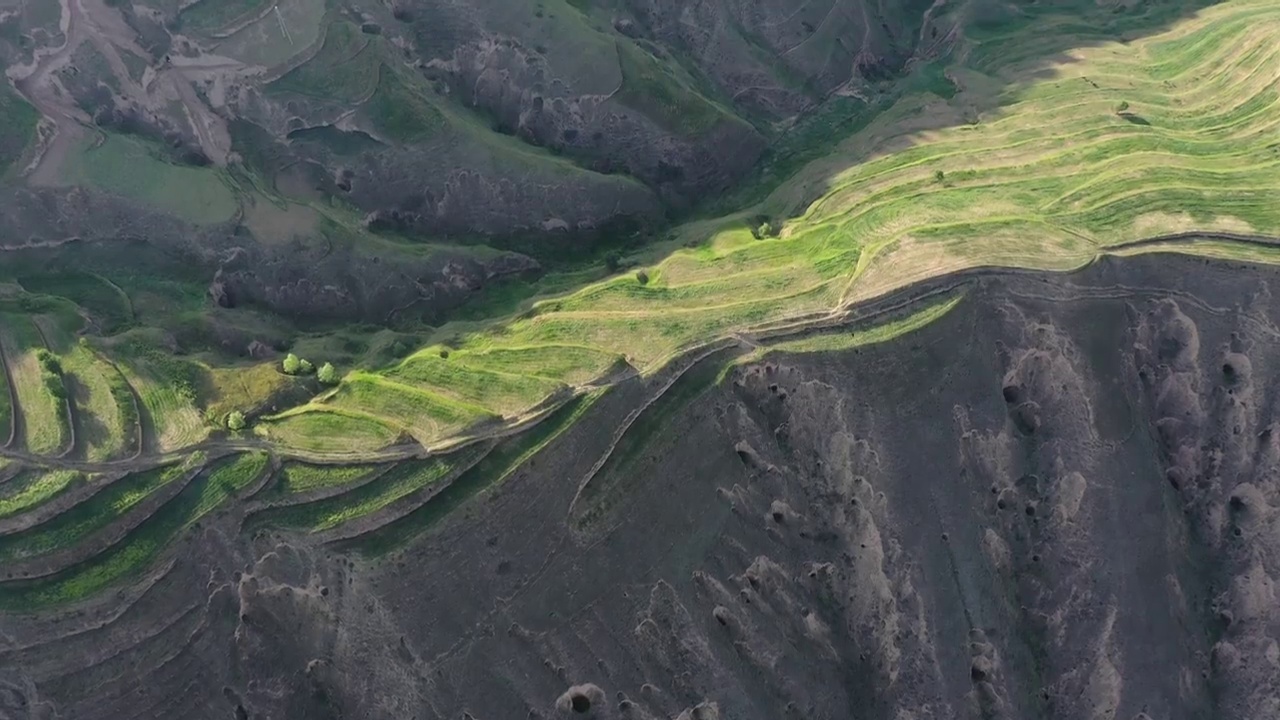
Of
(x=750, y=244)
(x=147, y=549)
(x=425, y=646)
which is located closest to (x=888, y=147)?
(x=750, y=244)

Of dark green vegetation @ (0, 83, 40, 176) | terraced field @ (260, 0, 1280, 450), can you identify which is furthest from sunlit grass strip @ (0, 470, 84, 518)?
dark green vegetation @ (0, 83, 40, 176)

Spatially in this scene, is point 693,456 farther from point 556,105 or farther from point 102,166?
point 102,166

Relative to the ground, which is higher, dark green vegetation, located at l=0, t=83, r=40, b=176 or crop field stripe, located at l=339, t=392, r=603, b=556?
dark green vegetation, located at l=0, t=83, r=40, b=176

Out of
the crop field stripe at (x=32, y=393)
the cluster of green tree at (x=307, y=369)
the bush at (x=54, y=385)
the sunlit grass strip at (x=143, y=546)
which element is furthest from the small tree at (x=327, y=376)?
the bush at (x=54, y=385)

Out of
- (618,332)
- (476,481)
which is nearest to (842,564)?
(618,332)

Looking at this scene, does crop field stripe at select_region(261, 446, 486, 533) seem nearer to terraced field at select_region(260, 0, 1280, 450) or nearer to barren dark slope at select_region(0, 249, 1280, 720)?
barren dark slope at select_region(0, 249, 1280, 720)

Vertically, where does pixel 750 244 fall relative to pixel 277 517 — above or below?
above
